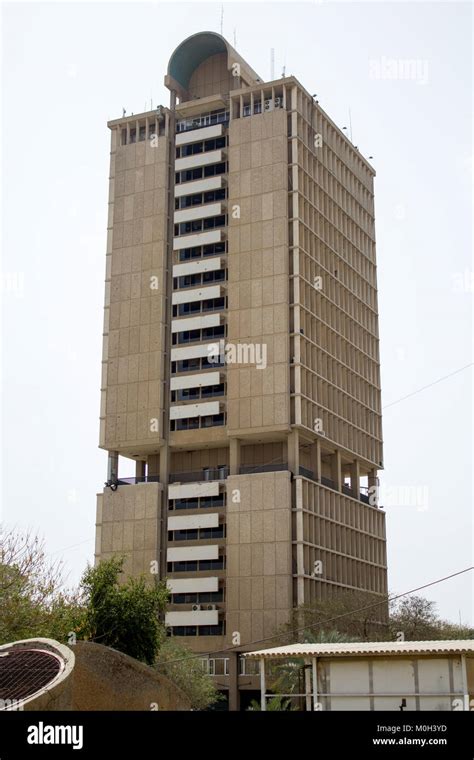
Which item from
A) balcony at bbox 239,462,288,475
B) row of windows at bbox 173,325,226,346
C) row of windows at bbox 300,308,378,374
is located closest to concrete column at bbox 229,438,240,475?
balcony at bbox 239,462,288,475

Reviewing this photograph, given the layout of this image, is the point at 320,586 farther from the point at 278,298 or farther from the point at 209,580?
the point at 278,298

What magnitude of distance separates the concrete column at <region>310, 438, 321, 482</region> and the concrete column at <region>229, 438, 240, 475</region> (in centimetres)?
785

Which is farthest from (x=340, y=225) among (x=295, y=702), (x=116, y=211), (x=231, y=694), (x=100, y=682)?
(x=100, y=682)

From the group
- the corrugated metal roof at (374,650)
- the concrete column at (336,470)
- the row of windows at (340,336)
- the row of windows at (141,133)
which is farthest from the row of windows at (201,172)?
the corrugated metal roof at (374,650)

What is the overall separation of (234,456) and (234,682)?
19.7 meters

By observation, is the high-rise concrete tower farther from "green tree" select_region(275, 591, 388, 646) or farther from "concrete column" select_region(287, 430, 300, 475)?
"green tree" select_region(275, 591, 388, 646)

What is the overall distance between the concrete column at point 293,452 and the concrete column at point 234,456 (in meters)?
4.69

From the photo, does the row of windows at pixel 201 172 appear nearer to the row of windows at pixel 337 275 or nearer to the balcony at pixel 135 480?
the row of windows at pixel 337 275

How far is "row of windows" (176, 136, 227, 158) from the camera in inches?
3890

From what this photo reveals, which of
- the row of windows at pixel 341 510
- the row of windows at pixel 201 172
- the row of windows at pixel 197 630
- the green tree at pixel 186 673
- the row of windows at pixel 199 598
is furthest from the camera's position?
the row of windows at pixel 201 172

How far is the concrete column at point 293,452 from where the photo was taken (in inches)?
3406

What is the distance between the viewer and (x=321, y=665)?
29531 mm

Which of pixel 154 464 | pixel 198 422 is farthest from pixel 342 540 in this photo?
pixel 154 464

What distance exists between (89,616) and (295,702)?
14136mm
